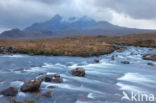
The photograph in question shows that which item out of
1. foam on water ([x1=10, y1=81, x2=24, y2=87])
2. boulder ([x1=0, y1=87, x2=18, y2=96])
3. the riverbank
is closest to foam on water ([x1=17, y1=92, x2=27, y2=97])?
boulder ([x1=0, y1=87, x2=18, y2=96])

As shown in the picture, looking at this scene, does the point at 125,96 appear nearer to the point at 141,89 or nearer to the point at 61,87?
the point at 141,89

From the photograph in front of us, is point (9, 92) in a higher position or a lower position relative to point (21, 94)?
higher

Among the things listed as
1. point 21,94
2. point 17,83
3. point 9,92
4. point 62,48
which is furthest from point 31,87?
point 62,48

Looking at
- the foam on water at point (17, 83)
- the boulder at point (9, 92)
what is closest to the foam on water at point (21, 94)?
the boulder at point (9, 92)

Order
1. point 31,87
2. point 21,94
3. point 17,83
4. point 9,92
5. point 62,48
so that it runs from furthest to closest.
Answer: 1. point 62,48
2. point 17,83
3. point 31,87
4. point 21,94
5. point 9,92

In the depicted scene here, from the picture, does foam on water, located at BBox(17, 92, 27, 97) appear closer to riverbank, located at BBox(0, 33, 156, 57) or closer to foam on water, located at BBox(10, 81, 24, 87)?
foam on water, located at BBox(10, 81, 24, 87)

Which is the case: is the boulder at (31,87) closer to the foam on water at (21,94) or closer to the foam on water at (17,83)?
the foam on water at (21,94)

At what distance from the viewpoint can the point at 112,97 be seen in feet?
31.0

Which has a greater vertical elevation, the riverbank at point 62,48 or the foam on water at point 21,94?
the riverbank at point 62,48

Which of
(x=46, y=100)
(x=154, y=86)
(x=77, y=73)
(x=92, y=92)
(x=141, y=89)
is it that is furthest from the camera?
(x=77, y=73)

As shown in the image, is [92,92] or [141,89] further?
[141,89]

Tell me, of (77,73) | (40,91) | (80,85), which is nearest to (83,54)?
(77,73)

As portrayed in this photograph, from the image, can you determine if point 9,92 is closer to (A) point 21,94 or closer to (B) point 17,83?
(A) point 21,94

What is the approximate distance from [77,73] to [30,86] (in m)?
5.62
